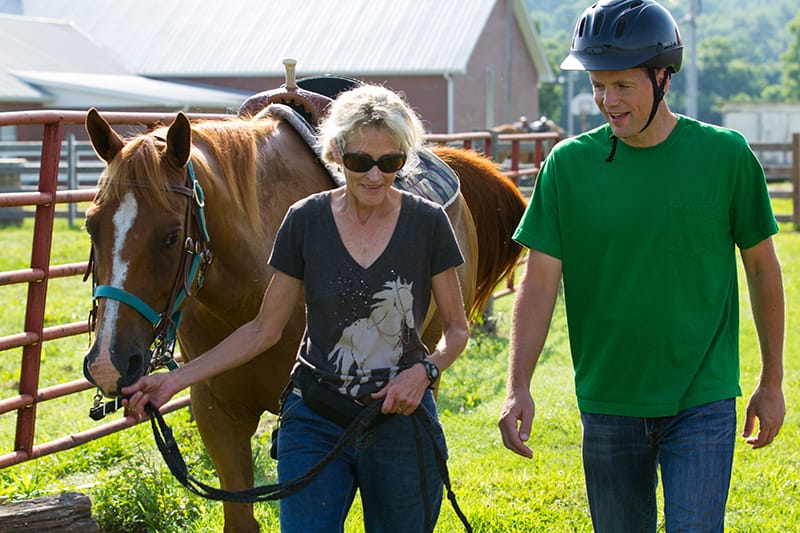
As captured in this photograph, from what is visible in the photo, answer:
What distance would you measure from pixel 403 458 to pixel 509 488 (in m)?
2.46

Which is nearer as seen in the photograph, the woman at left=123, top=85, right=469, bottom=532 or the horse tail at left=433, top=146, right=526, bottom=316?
the woman at left=123, top=85, right=469, bottom=532

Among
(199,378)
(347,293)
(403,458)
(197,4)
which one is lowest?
(403,458)

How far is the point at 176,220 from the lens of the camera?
3387 mm

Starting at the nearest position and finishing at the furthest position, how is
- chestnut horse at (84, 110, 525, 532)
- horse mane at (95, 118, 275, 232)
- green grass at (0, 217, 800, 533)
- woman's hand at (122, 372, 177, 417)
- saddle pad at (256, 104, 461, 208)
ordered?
1. woman's hand at (122, 372, 177, 417)
2. chestnut horse at (84, 110, 525, 532)
3. horse mane at (95, 118, 275, 232)
4. saddle pad at (256, 104, 461, 208)
5. green grass at (0, 217, 800, 533)

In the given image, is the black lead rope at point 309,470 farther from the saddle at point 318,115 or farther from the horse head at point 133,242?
the saddle at point 318,115

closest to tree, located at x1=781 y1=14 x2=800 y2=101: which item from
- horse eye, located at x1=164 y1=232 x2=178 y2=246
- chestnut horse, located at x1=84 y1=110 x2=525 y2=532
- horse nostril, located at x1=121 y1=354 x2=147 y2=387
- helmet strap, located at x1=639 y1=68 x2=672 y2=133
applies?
chestnut horse, located at x1=84 y1=110 x2=525 y2=532

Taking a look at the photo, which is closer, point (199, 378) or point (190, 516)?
point (199, 378)

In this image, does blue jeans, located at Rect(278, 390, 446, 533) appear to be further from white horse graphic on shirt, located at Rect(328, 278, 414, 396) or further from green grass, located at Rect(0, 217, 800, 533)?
green grass, located at Rect(0, 217, 800, 533)

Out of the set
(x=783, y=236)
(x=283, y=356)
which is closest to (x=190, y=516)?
(x=283, y=356)

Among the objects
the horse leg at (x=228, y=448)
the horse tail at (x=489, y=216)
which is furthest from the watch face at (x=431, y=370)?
the horse tail at (x=489, y=216)

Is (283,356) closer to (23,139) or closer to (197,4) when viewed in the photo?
(23,139)

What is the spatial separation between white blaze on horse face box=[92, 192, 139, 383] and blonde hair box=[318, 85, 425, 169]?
0.70 metres

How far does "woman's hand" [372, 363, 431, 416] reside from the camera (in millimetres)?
2879

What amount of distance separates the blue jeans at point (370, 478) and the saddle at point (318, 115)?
1364 mm
